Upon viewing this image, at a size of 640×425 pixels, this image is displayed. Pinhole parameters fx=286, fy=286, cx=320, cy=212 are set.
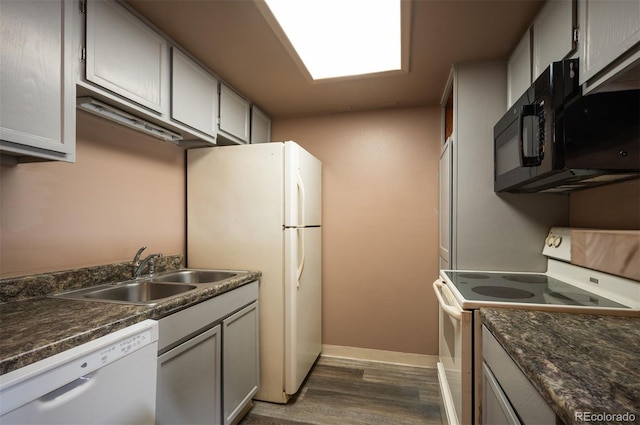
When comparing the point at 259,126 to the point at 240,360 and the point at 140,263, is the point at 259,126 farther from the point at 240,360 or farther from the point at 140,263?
the point at 240,360

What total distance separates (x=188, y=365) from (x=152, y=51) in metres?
1.60

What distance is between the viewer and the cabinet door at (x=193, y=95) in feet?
5.47

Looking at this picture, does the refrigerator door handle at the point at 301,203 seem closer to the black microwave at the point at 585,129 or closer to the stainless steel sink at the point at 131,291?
the stainless steel sink at the point at 131,291

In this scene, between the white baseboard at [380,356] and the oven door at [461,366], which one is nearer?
the oven door at [461,366]

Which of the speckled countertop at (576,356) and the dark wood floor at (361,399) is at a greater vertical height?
the speckled countertop at (576,356)

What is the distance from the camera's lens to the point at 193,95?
1810 mm

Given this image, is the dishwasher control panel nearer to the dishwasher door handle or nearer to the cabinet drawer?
the dishwasher door handle

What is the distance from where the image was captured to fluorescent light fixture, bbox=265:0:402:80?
1.41 meters

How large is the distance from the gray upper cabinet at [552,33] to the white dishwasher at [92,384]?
193cm

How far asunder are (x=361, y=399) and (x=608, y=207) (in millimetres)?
1867

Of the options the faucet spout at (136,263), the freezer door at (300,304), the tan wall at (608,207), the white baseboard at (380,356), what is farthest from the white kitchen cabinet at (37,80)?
the white baseboard at (380,356)

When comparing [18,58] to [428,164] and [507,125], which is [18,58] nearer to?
[507,125]

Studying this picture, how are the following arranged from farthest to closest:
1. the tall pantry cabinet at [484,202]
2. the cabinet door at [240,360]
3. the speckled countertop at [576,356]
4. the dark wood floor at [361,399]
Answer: the dark wood floor at [361,399] < the tall pantry cabinet at [484,202] < the cabinet door at [240,360] < the speckled countertop at [576,356]

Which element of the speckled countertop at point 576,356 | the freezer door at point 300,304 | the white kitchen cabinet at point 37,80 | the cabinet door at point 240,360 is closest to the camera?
the speckled countertop at point 576,356
